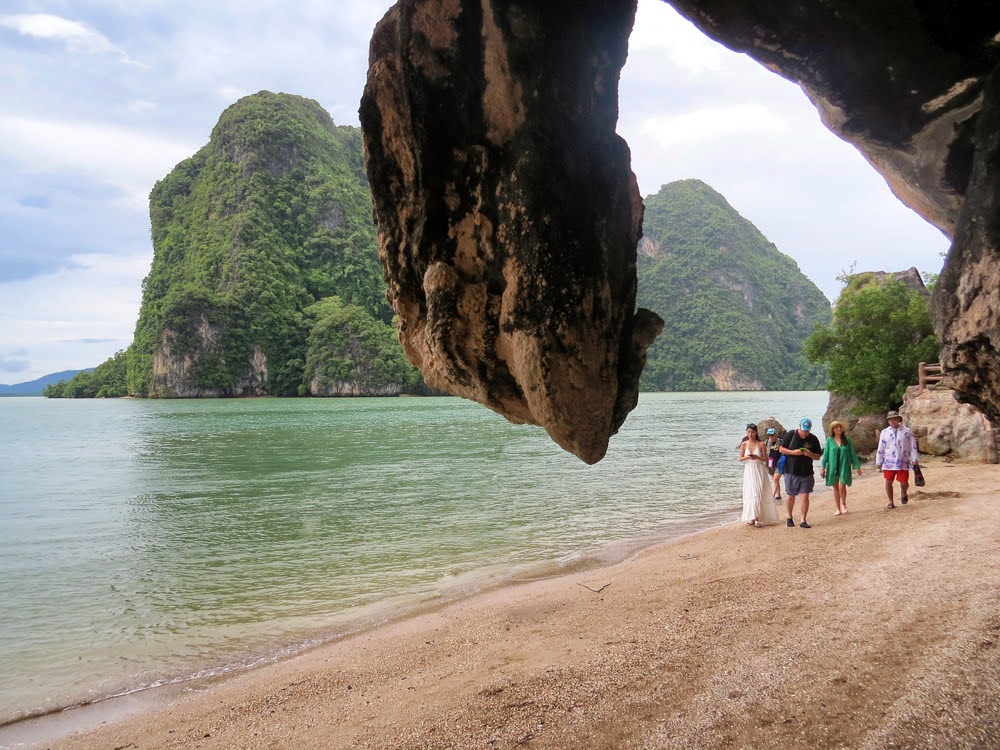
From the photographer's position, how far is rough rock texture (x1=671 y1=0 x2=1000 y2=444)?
2830 mm

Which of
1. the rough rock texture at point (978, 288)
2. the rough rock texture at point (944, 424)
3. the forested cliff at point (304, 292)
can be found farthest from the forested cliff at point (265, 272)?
the rough rock texture at point (978, 288)

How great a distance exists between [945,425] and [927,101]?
15482 millimetres

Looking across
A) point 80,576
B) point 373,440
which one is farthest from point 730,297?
point 80,576

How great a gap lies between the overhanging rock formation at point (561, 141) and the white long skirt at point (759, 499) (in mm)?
7253

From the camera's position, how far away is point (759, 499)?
10672 millimetres

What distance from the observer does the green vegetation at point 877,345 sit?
2088cm

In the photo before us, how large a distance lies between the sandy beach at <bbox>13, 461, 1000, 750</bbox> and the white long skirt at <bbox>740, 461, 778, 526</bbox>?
1759mm

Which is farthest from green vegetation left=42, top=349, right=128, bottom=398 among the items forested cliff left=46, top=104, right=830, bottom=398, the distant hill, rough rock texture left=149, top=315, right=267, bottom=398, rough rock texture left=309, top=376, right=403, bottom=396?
the distant hill

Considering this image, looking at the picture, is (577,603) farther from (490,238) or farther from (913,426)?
(913,426)

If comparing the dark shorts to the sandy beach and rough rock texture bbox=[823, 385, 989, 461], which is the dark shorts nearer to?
the sandy beach

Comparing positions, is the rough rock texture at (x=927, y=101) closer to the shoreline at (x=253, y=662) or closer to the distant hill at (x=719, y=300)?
the shoreline at (x=253, y=662)

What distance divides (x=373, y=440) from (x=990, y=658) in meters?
33.9

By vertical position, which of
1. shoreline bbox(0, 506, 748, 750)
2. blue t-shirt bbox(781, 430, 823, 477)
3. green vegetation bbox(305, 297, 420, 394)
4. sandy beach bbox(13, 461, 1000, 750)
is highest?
green vegetation bbox(305, 297, 420, 394)

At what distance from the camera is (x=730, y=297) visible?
15512cm
